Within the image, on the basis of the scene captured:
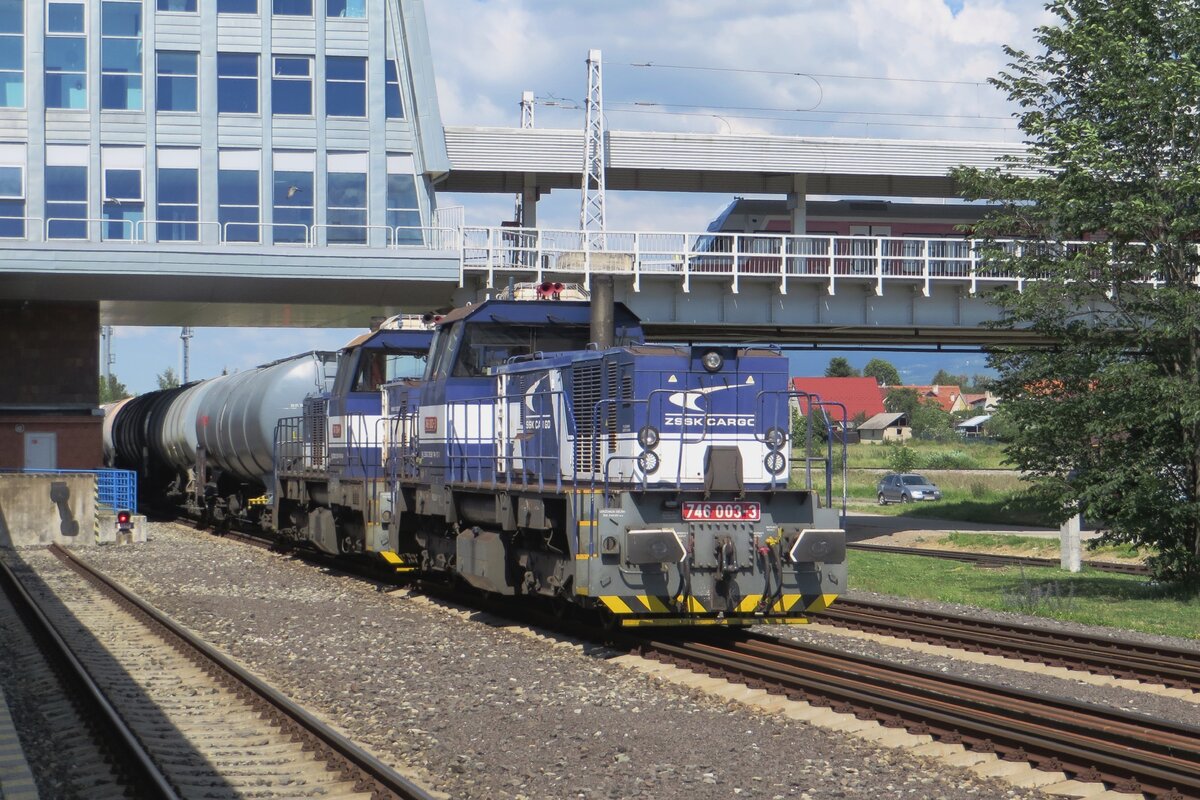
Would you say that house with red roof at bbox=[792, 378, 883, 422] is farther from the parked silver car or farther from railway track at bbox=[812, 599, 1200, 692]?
railway track at bbox=[812, 599, 1200, 692]

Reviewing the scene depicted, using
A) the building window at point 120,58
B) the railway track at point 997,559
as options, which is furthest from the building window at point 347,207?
the railway track at point 997,559

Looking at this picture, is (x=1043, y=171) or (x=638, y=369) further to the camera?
(x=1043, y=171)

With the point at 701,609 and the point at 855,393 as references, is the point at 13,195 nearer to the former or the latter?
the point at 701,609

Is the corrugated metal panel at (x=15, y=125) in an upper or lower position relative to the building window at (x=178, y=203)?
upper

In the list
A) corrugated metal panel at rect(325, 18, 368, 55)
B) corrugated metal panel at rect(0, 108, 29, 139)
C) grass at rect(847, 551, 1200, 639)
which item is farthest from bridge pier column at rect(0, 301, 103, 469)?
grass at rect(847, 551, 1200, 639)

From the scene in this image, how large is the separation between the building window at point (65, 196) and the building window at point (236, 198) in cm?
324

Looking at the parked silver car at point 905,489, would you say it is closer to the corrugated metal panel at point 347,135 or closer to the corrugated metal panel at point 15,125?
the corrugated metal panel at point 347,135

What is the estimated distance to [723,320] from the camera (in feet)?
96.2

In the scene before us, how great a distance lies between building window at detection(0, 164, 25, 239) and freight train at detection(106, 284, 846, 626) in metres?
18.2

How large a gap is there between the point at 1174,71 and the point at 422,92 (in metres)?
21.5

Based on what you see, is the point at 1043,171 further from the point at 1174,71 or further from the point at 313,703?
the point at 313,703

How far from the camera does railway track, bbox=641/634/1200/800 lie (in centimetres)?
707

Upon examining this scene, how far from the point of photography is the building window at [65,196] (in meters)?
32.4

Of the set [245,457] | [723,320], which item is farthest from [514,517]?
[723,320]
